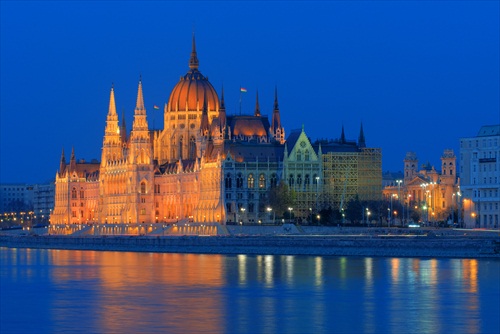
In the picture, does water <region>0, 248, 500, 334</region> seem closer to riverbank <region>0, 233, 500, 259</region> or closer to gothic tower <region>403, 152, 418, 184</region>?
riverbank <region>0, 233, 500, 259</region>

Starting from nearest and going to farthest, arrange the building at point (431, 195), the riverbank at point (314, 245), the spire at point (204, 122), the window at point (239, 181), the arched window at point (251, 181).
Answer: the riverbank at point (314, 245) < the window at point (239, 181) < the arched window at point (251, 181) < the building at point (431, 195) < the spire at point (204, 122)

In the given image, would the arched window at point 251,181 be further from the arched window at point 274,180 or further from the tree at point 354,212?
the tree at point 354,212

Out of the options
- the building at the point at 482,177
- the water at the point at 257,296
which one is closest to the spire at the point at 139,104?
the building at the point at 482,177

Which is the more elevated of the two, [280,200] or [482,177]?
[482,177]

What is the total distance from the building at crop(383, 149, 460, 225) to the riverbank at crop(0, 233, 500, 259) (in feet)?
101

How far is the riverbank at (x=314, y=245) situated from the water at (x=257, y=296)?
8.72ft

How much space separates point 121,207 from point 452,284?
101246 mm

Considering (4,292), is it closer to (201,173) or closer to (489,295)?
(489,295)

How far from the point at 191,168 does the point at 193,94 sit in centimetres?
1844

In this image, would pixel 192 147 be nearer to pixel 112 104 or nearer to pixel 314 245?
pixel 112 104

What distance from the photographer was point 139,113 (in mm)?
174125

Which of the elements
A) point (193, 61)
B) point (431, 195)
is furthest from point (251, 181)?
point (193, 61)

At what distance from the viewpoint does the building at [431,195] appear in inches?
6053

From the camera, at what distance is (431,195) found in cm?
16638
